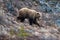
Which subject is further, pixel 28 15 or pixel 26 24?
pixel 28 15

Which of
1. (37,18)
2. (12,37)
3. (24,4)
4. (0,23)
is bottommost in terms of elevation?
(12,37)

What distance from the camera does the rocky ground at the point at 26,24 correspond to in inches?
382

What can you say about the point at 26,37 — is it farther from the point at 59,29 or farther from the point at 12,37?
the point at 59,29

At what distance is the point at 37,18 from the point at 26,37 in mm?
4501

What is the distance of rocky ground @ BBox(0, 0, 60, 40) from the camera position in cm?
971

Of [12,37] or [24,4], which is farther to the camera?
[24,4]

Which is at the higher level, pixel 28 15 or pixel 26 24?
pixel 28 15

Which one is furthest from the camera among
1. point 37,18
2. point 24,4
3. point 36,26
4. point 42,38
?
point 24,4

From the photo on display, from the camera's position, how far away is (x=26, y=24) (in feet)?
42.2

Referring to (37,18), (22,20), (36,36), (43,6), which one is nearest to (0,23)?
(36,36)

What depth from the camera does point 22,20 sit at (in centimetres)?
1341

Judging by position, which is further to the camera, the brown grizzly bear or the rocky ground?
the brown grizzly bear

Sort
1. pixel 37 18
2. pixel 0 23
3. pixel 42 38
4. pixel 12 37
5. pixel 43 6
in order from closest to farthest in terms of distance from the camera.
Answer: pixel 12 37 < pixel 42 38 < pixel 0 23 < pixel 37 18 < pixel 43 6

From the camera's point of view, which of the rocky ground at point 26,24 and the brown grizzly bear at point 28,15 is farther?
the brown grizzly bear at point 28,15
